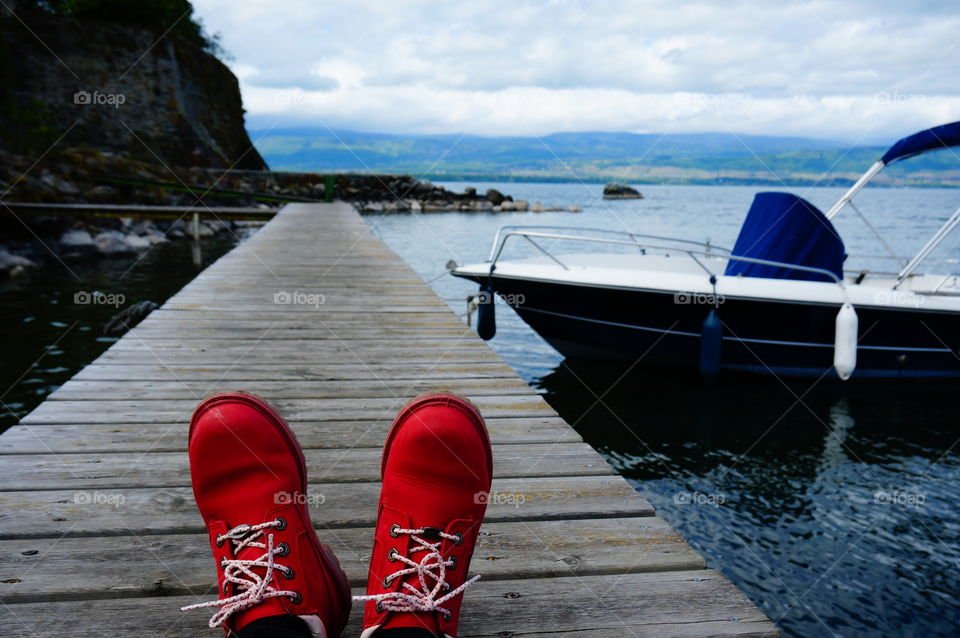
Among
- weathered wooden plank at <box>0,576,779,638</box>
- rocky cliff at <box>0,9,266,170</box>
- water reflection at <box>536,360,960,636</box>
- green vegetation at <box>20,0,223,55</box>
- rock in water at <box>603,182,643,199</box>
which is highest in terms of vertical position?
green vegetation at <box>20,0,223,55</box>

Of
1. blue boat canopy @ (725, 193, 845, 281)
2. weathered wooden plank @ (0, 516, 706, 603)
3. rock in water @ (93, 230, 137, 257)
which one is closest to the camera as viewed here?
weathered wooden plank @ (0, 516, 706, 603)

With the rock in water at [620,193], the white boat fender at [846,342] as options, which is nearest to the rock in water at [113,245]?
the white boat fender at [846,342]

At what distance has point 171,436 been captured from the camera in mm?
2609

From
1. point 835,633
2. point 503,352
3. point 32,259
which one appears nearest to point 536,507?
point 835,633

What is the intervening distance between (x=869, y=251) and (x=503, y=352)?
19.0m

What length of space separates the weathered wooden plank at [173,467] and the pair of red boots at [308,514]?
70 centimetres

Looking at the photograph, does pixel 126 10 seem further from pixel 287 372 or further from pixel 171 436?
pixel 171 436

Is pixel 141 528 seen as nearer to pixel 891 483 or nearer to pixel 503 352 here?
pixel 891 483

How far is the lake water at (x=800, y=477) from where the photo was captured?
384 centimetres

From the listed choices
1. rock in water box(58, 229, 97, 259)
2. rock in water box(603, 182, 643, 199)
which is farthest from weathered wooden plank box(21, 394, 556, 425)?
rock in water box(603, 182, 643, 199)

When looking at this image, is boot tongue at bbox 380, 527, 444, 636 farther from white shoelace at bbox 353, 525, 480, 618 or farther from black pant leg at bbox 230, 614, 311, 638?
black pant leg at bbox 230, 614, 311, 638

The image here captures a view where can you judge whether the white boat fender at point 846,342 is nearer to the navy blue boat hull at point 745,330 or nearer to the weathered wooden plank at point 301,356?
the navy blue boat hull at point 745,330

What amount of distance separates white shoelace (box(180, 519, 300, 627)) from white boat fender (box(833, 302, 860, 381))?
246 inches

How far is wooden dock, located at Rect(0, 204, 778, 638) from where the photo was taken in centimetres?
156
